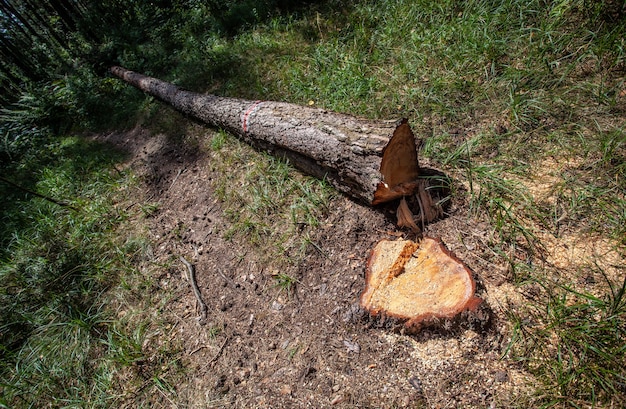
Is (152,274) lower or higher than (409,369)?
higher

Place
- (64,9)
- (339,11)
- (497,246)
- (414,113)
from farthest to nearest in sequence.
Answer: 1. (64,9)
2. (339,11)
3. (414,113)
4. (497,246)

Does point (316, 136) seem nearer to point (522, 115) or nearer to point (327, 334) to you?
point (327, 334)

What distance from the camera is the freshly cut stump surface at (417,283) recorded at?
1.73 meters

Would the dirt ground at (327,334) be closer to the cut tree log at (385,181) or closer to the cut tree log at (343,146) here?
the cut tree log at (385,181)

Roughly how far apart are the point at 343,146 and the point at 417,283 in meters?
1.16

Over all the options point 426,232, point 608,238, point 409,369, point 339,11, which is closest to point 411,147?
point 426,232

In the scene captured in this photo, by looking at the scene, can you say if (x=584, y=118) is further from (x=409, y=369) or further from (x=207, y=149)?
(x=207, y=149)

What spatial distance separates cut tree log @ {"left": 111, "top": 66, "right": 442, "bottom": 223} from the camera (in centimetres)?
217

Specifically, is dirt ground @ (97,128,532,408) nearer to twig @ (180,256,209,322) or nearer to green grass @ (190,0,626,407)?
twig @ (180,256,209,322)

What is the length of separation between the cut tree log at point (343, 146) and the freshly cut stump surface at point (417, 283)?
34 centimetres

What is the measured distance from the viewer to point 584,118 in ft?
7.80

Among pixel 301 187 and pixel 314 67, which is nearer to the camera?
pixel 301 187

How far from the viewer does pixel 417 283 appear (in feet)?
6.11

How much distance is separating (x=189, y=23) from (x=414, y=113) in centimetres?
572
